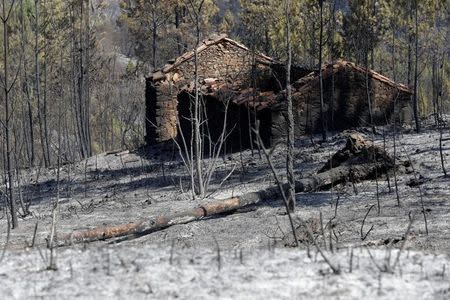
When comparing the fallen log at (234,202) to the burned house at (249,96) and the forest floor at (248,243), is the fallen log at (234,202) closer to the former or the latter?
the forest floor at (248,243)

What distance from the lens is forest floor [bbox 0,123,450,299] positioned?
3.86m

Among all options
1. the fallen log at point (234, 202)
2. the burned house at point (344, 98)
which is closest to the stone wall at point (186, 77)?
the burned house at point (344, 98)

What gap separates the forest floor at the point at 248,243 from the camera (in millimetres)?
3863

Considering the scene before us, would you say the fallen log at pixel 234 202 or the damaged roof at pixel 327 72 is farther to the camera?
the damaged roof at pixel 327 72

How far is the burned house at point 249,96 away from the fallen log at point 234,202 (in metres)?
5.45

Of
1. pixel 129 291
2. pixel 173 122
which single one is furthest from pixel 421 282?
pixel 173 122

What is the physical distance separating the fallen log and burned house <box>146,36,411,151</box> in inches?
214

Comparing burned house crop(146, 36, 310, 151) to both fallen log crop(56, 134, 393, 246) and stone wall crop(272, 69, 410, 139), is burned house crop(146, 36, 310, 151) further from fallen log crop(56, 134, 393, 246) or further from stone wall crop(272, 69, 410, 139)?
fallen log crop(56, 134, 393, 246)

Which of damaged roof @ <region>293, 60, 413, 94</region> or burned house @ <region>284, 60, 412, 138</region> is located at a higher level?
damaged roof @ <region>293, 60, 413, 94</region>

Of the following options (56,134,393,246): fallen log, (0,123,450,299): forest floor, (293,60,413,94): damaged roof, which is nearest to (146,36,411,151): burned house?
(293,60,413,94): damaged roof

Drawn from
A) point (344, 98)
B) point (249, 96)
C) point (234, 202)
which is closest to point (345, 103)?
point (344, 98)

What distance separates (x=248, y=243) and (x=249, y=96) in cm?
1113

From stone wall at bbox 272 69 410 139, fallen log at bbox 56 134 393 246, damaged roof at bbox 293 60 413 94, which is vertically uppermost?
damaged roof at bbox 293 60 413 94

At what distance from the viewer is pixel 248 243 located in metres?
7.30
